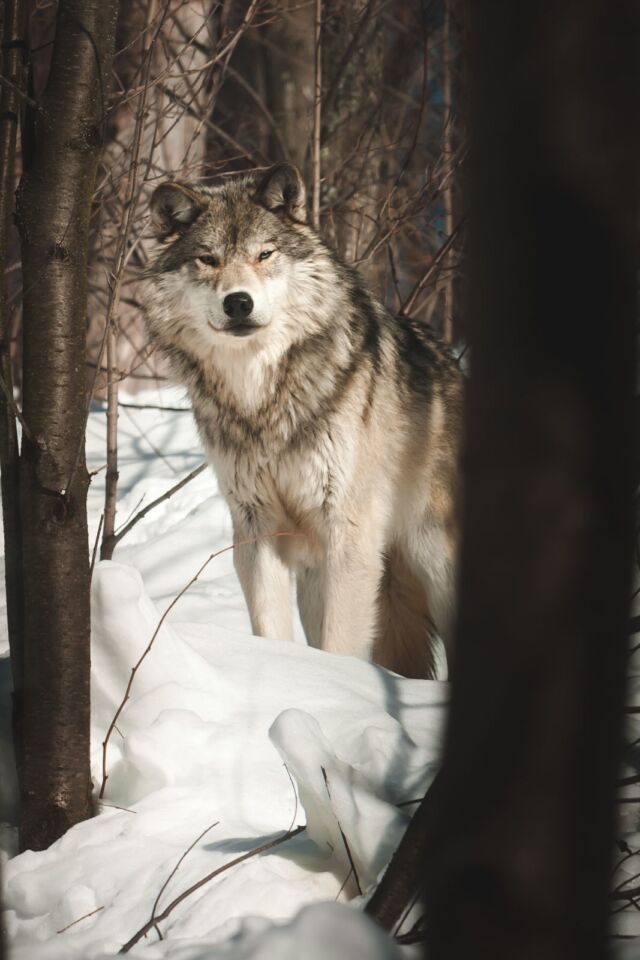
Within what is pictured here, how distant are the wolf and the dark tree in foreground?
348cm

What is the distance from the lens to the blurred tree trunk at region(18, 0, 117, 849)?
2.47 metres

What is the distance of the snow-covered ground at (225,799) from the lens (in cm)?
193

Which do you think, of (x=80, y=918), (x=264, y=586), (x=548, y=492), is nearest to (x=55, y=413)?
(x=80, y=918)

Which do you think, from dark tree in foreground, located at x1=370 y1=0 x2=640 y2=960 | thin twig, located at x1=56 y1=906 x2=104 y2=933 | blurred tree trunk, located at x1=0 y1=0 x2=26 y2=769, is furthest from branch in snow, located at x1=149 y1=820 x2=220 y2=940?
dark tree in foreground, located at x1=370 y1=0 x2=640 y2=960

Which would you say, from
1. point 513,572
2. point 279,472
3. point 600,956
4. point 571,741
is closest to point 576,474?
point 513,572

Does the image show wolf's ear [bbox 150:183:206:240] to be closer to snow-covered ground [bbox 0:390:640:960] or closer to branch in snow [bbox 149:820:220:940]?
snow-covered ground [bbox 0:390:640:960]

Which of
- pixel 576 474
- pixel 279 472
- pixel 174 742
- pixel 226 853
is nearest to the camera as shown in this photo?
pixel 576 474

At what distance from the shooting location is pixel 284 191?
14.5 ft

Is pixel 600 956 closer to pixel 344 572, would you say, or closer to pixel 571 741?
pixel 571 741

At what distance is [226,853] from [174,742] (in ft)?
1.61

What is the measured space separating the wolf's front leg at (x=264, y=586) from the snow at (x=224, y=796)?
103 centimetres

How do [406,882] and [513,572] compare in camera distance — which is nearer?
[513,572]

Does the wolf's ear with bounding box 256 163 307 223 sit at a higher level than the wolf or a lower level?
higher

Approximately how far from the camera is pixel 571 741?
0.77 metres
